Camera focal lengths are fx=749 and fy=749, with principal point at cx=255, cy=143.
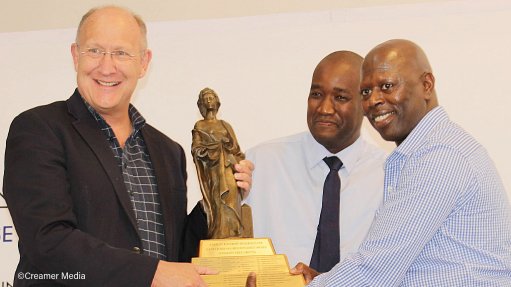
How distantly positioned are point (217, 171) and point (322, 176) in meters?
0.69

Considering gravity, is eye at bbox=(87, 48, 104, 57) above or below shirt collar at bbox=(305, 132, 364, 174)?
above

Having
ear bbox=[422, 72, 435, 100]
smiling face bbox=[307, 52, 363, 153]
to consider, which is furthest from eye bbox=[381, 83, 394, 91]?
smiling face bbox=[307, 52, 363, 153]

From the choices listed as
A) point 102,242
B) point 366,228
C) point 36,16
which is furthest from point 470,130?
point 36,16

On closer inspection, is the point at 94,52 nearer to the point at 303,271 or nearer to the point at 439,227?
the point at 303,271

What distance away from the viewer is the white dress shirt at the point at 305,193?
313 cm

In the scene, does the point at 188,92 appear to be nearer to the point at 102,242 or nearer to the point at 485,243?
the point at 102,242

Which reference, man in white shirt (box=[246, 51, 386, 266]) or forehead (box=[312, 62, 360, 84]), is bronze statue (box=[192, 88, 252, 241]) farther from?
forehead (box=[312, 62, 360, 84])

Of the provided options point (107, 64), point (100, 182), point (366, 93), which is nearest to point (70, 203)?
point (100, 182)

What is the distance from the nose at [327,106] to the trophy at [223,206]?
1.72 feet

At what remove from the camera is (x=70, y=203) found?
2.44m

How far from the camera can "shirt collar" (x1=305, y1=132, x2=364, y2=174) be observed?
326 centimetres

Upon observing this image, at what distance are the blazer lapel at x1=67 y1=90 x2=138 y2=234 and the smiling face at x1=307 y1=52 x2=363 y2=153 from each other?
0.97 m

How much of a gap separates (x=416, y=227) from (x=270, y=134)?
65.2 inches

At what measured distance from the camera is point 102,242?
2.40 meters
